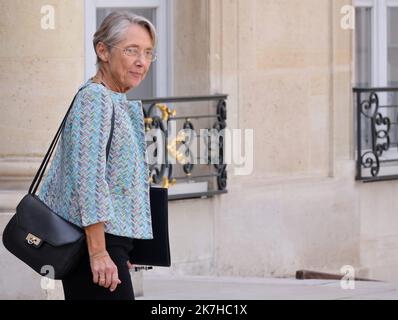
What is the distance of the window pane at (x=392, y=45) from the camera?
40.5 feet

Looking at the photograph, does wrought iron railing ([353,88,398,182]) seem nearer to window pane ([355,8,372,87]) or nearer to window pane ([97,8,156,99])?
window pane ([355,8,372,87])

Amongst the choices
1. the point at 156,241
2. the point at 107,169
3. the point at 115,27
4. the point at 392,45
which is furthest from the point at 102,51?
the point at 392,45

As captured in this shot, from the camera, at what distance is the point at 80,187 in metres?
4.64

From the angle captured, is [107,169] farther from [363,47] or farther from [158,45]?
[363,47]

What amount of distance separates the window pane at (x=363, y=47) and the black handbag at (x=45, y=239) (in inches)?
302

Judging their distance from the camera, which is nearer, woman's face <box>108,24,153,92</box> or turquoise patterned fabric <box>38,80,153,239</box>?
turquoise patterned fabric <box>38,80,153,239</box>

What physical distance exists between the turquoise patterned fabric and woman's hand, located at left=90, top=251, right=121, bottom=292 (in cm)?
12

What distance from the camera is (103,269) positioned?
462cm

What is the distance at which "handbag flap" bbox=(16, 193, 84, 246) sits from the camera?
468 centimetres

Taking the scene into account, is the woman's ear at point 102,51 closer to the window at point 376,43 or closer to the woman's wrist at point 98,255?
the woman's wrist at point 98,255

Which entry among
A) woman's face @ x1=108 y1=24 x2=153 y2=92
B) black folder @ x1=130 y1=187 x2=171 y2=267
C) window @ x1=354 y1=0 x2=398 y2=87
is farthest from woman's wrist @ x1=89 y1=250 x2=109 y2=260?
window @ x1=354 y1=0 x2=398 y2=87

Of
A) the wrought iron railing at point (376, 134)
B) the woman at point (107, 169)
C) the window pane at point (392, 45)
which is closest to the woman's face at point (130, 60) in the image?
the woman at point (107, 169)

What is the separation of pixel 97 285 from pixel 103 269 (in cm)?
13

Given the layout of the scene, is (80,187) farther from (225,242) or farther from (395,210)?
(395,210)
